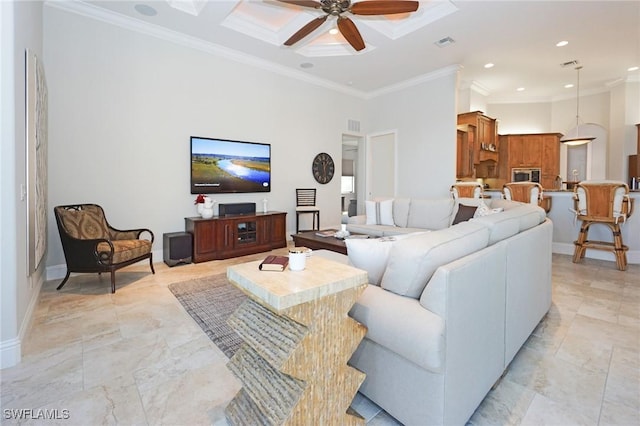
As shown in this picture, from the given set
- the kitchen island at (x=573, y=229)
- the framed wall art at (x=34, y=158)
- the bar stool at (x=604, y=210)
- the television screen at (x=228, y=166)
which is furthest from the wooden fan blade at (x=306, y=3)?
the kitchen island at (x=573, y=229)

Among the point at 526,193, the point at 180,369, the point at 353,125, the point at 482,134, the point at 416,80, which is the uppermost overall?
the point at 416,80

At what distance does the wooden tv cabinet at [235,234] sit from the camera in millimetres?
4324

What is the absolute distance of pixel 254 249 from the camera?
4.93 m

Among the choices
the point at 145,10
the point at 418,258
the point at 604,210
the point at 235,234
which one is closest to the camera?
the point at 418,258

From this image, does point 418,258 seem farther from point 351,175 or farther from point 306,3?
point 351,175

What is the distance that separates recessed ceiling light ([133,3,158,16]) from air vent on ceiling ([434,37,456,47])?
3.96 m

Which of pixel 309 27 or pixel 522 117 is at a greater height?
pixel 522 117

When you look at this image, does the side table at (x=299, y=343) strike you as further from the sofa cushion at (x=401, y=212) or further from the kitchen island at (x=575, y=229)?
the kitchen island at (x=575, y=229)

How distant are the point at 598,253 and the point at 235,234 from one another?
565cm

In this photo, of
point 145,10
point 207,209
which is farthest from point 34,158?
point 145,10

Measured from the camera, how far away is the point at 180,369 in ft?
6.14

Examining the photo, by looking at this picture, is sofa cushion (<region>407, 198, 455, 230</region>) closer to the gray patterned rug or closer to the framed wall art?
the gray patterned rug

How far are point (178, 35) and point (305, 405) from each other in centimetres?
502

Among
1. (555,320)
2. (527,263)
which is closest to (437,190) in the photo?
(555,320)
